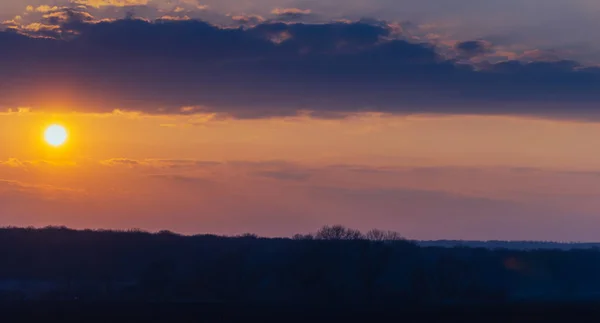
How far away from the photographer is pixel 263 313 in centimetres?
5903

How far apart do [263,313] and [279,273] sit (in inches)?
1477

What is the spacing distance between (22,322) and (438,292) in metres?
50.3

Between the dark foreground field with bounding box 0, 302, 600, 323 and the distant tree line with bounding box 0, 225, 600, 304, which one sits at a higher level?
the distant tree line with bounding box 0, 225, 600, 304

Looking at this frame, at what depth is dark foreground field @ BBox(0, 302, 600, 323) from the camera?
178ft

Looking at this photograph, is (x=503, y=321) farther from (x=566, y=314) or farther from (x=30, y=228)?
(x=30, y=228)

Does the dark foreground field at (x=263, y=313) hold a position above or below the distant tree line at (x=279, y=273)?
below

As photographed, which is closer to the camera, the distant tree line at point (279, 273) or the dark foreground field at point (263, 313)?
the dark foreground field at point (263, 313)

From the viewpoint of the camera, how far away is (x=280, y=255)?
109m

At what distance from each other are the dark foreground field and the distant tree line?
32.9 ft

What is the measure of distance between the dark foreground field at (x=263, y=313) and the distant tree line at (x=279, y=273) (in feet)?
32.9

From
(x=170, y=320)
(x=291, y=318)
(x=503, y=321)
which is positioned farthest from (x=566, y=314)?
(x=170, y=320)

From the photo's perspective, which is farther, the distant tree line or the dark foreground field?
the distant tree line

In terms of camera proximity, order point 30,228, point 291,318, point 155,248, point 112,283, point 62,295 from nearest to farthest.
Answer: point 291,318
point 62,295
point 112,283
point 155,248
point 30,228

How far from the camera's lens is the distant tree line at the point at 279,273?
8612cm
